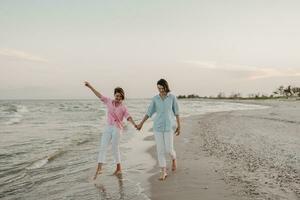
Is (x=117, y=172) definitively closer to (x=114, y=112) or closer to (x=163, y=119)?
(x=114, y=112)

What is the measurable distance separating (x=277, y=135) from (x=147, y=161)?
7.14 metres

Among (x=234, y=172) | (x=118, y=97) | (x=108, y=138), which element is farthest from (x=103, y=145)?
(x=234, y=172)

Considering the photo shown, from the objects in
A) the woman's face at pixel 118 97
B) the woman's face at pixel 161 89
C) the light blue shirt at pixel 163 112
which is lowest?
the light blue shirt at pixel 163 112

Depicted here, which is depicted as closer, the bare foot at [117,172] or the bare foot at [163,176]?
the bare foot at [163,176]

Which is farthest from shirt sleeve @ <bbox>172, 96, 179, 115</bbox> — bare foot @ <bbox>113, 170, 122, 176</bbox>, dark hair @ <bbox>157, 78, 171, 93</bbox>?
bare foot @ <bbox>113, 170, 122, 176</bbox>

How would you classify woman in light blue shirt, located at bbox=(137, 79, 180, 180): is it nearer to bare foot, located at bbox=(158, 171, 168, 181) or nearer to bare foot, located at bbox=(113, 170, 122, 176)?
bare foot, located at bbox=(158, 171, 168, 181)

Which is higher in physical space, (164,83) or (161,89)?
(164,83)

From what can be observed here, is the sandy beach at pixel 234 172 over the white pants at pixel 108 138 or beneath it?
beneath

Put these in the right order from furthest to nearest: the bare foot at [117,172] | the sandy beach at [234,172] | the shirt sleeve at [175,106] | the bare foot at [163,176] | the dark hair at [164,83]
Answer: the bare foot at [117,172] < the shirt sleeve at [175,106] < the dark hair at [164,83] < the bare foot at [163,176] < the sandy beach at [234,172]

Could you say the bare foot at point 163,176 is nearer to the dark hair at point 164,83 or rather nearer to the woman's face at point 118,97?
the dark hair at point 164,83

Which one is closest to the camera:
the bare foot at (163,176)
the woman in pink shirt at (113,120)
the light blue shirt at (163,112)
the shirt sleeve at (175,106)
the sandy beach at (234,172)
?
the sandy beach at (234,172)

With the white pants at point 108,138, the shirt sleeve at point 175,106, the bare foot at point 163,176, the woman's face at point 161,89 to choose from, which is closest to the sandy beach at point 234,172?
the bare foot at point 163,176

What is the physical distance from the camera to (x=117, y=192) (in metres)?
7.14

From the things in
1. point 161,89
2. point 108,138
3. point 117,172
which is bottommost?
point 117,172
